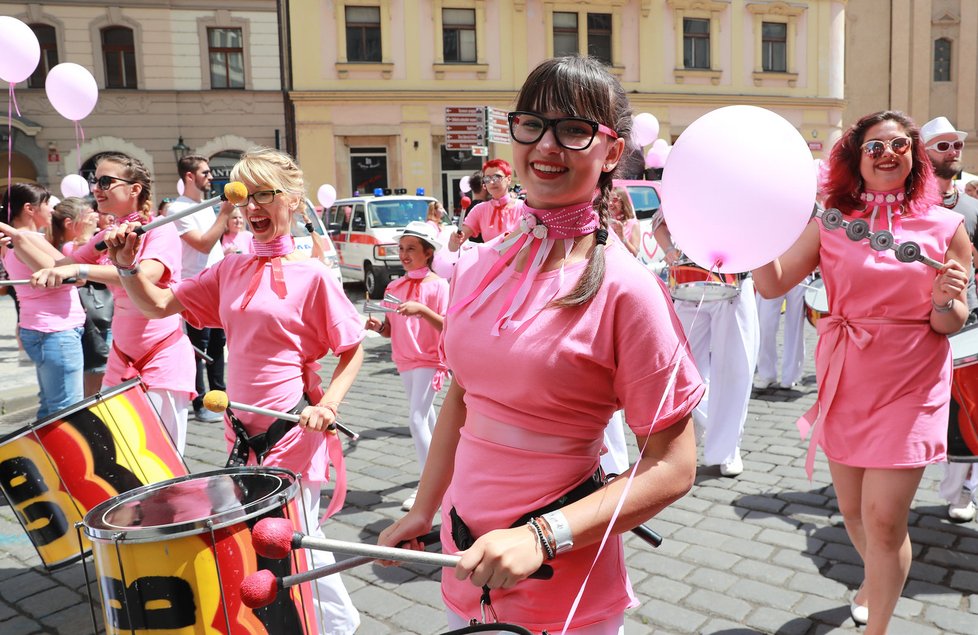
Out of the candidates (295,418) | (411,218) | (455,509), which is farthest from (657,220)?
(411,218)

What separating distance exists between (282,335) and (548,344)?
64.9 inches

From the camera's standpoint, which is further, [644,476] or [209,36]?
[209,36]

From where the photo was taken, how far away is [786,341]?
7875 millimetres

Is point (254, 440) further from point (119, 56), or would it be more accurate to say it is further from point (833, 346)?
point (119, 56)

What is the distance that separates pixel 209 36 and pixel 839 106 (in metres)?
22.0

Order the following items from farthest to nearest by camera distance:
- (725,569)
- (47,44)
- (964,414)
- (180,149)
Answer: (180,149) < (47,44) < (725,569) < (964,414)

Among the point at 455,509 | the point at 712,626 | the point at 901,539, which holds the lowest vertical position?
the point at 712,626

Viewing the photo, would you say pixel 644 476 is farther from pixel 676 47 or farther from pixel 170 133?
pixel 676 47

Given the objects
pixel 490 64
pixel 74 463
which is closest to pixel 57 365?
pixel 74 463

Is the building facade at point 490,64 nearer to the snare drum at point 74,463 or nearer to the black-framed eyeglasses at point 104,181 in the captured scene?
the black-framed eyeglasses at point 104,181

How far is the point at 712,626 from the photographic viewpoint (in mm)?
3453

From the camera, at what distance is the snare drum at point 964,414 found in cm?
363

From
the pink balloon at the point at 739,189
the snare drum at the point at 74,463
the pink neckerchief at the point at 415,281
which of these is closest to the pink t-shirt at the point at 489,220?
the pink neckerchief at the point at 415,281

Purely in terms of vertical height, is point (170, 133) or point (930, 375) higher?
point (170, 133)
